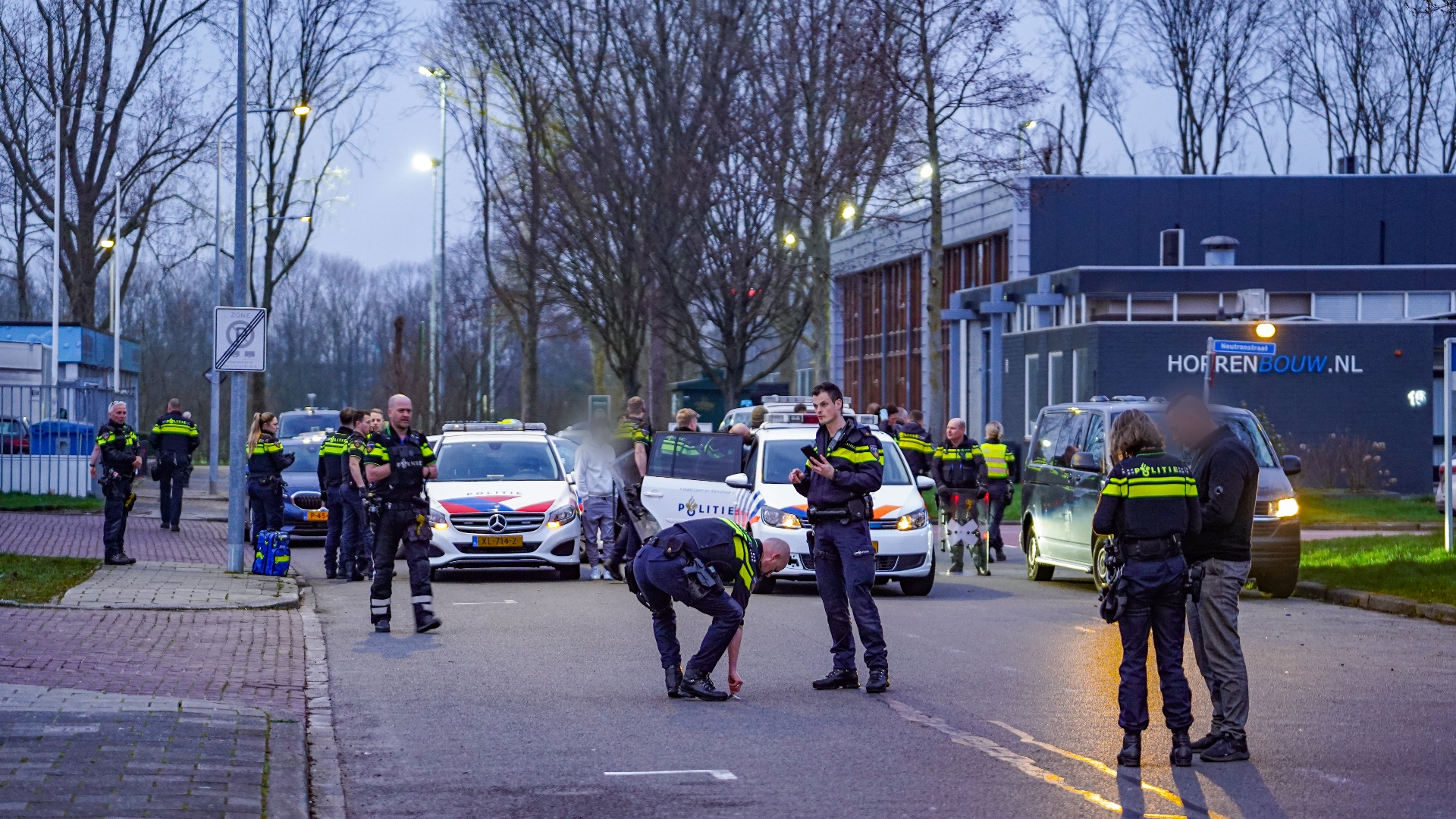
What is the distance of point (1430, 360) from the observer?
3738cm

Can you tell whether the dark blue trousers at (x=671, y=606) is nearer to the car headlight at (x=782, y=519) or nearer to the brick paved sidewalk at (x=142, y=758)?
the brick paved sidewalk at (x=142, y=758)

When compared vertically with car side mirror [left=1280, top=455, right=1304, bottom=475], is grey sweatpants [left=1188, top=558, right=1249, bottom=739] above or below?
below

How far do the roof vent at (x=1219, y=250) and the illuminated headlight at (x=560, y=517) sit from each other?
2804 centimetres

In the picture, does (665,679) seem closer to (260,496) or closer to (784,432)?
(784,432)

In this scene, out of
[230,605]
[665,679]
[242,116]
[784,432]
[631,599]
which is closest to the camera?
[665,679]

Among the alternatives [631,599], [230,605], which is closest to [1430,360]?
[631,599]

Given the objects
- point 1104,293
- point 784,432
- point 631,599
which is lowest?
point 631,599

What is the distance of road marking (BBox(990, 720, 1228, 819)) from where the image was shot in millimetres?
6980

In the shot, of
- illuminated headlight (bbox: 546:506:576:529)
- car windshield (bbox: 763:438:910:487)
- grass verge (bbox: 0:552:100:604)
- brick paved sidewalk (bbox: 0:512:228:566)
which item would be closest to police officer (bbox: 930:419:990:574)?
car windshield (bbox: 763:438:910:487)

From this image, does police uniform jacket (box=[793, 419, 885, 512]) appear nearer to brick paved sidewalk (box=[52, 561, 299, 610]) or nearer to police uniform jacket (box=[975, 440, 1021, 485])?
brick paved sidewalk (box=[52, 561, 299, 610])

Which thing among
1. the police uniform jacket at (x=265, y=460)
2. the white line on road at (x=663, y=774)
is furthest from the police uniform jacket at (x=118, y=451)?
the white line on road at (x=663, y=774)

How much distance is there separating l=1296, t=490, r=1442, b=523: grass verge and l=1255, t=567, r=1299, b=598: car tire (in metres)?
9.42

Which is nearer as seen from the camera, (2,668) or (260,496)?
(2,668)

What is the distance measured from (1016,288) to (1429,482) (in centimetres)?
1065
